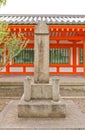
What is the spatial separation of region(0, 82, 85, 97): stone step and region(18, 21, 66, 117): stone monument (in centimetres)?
347

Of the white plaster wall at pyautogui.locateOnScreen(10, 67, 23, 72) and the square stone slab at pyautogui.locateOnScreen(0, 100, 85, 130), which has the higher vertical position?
the white plaster wall at pyautogui.locateOnScreen(10, 67, 23, 72)

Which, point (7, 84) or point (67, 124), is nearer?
point (67, 124)

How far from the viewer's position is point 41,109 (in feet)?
23.0

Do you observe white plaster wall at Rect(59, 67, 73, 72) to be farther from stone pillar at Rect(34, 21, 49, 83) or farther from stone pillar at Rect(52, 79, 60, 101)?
stone pillar at Rect(52, 79, 60, 101)

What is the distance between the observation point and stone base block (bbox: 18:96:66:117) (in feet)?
22.8

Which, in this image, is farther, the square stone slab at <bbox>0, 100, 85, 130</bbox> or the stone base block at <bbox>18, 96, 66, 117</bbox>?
the stone base block at <bbox>18, 96, 66, 117</bbox>

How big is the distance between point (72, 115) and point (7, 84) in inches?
174

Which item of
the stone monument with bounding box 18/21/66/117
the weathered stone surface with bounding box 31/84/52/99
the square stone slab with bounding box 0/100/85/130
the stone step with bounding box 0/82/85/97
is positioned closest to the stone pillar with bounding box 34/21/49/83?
the stone monument with bounding box 18/21/66/117

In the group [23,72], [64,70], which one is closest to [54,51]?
[64,70]

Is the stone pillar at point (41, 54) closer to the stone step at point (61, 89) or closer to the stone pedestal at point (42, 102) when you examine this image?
the stone pedestal at point (42, 102)

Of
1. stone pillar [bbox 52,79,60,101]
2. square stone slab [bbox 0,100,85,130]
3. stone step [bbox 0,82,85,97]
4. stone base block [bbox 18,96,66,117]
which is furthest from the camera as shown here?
stone step [bbox 0,82,85,97]

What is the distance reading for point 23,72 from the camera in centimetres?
1393

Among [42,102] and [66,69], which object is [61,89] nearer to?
[66,69]

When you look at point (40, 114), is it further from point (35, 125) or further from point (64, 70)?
point (64, 70)
